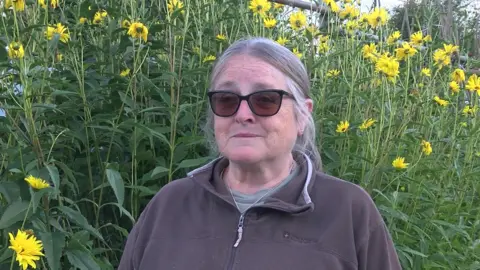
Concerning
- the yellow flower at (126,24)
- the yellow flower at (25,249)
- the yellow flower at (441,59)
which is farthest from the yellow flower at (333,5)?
the yellow flower at (25,249)

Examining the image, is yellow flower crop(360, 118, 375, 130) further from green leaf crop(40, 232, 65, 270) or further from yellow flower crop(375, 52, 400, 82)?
green leaf crop(40, 232, 65, 270)

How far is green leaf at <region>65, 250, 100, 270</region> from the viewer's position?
6.73 ft

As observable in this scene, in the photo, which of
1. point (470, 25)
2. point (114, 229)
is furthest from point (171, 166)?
point (470, 25)

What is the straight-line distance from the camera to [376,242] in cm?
160

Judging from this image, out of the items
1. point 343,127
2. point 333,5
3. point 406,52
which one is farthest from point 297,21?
point 343,127

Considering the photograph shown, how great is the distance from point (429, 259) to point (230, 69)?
62.0 inches

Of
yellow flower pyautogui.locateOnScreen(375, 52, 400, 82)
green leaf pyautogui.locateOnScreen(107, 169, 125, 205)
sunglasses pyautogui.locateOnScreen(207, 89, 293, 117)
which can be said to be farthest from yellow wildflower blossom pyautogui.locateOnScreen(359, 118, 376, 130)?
sunglasses pyautogui.locateOnScreen(207, 89, 293, 117)

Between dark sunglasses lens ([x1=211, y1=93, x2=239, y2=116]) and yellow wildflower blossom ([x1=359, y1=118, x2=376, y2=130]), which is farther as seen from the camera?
yellow wildflower blossom ([x1=359, y1=118, x2=376, y2=130])

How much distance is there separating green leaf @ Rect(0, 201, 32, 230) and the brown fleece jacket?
1.65ft

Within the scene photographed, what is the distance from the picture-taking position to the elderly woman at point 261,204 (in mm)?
1585

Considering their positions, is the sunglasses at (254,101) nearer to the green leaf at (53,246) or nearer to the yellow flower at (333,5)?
the green leaf at (53,246)

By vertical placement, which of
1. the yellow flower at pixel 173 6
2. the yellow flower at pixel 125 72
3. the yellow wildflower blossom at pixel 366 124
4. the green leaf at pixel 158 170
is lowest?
the green leaf at pixel 158 170

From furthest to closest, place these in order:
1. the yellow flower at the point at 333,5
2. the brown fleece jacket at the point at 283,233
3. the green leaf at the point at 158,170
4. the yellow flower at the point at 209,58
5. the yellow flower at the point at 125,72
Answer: the yellow flower at the point at 333,5
the yellow flower at the point at 209,58
the yellow flower at the point at 125,72
the green leaf at the point at 158,170
the brown fleece jacket at the point at 283,233

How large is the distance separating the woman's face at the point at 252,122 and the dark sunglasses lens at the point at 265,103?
1 cm
